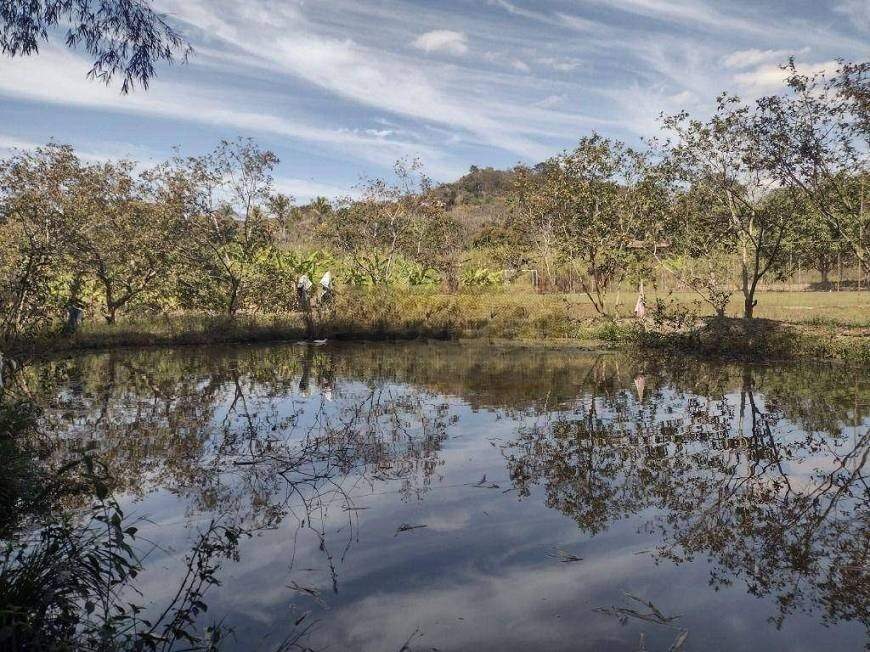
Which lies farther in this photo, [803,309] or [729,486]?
[803,309]

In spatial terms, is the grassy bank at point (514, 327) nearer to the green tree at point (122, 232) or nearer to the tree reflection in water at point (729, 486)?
the green tree at point (122, 232)

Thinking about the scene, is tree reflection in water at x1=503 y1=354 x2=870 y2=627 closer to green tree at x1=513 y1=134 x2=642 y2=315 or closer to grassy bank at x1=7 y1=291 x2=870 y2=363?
grassy bank at x1=7 y1=291 x2=870 y2=363

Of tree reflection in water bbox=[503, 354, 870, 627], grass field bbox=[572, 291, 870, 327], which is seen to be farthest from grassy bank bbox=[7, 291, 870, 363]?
tree reflection in water bbox=[503, 354, 870, 627]

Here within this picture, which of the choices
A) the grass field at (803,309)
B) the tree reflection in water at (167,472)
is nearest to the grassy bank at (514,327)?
the grass field at (803,309)

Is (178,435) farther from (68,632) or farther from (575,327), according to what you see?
(575,327)

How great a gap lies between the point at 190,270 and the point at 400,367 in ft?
33.5

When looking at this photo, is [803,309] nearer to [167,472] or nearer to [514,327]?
[514,327]

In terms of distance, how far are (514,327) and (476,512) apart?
1587 cm

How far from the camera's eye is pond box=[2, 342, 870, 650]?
4562mm

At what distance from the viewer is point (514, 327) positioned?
22.2 metres

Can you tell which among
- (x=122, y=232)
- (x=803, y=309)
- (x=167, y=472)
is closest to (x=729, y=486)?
(x=167, y=472)

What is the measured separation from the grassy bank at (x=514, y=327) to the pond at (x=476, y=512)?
13.7 ft

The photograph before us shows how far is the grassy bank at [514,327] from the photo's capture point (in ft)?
Answer: 55.9

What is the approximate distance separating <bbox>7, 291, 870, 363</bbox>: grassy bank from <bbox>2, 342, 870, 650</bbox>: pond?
13.7 feet
